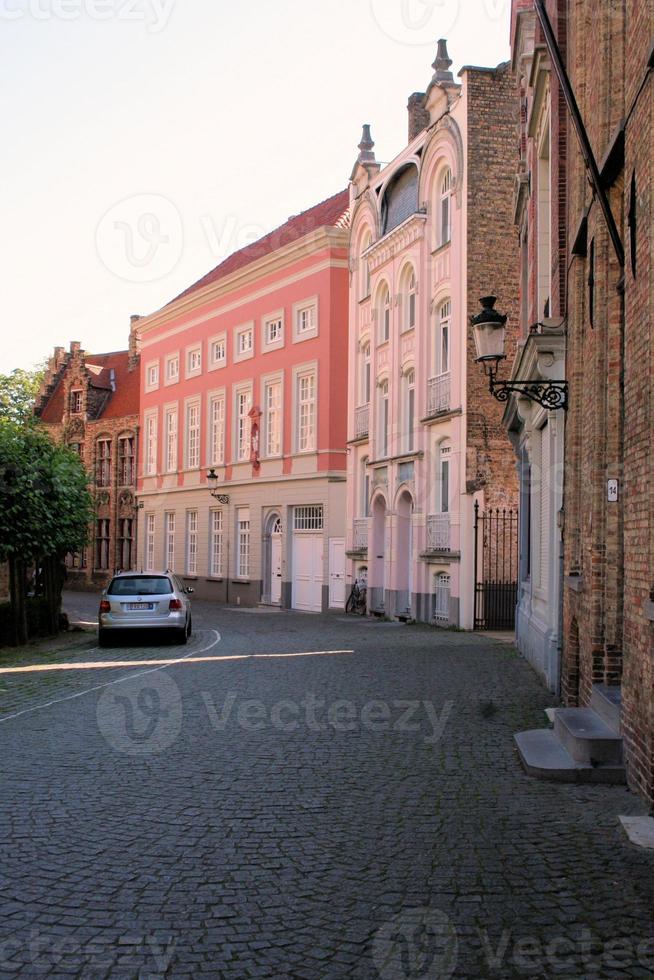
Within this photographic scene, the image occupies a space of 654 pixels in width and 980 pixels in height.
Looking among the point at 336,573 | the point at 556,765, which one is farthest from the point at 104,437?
the point at 556,765

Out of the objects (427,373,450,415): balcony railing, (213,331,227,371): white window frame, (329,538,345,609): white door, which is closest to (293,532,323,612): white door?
(329,538,345,609): white door

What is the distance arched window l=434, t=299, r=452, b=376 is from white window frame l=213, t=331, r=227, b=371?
52.1 ft

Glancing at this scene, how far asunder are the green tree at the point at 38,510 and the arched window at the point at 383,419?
8621 millimetres

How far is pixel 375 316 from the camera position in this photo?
30.5m

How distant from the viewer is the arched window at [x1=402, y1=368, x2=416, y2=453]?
91.2 feet

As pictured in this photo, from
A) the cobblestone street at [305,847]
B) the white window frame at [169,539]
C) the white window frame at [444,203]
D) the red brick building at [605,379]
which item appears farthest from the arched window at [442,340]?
the white window frame at [169,539]

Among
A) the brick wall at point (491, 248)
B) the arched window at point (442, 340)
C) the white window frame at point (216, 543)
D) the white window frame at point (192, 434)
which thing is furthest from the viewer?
the white window frame at point (192, 434)

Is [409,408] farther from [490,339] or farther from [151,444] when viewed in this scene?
[151,444]

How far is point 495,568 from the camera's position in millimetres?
24203

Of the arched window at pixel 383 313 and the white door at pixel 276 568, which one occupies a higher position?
the arched window at pixel 383 313

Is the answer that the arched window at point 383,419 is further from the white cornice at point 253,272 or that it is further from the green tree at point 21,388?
the green tree at point 21,388

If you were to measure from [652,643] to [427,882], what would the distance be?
2.17 m

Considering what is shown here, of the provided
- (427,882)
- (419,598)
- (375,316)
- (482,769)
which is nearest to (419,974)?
(427,882)

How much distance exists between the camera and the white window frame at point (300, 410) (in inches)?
1355
